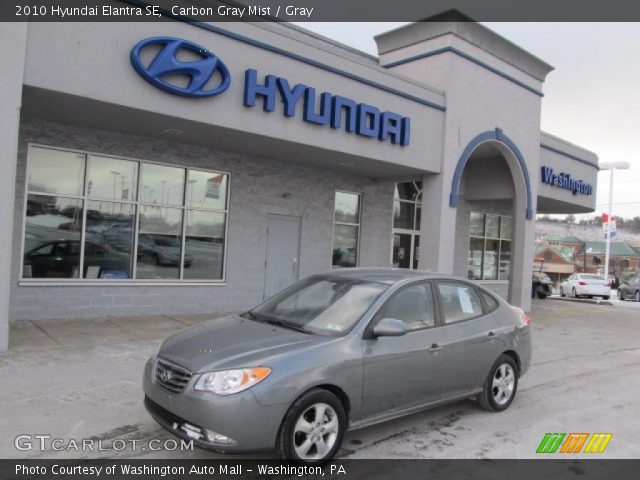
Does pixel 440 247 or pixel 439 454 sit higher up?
pixel 440 247

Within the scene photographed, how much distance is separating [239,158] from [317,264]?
336 cm

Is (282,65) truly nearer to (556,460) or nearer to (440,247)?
(440,247)

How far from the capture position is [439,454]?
4.71m

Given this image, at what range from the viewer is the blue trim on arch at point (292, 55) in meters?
8.49

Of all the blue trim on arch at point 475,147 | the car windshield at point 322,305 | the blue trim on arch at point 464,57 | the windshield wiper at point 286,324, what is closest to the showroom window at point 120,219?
the blue trim on arch at point 475,147

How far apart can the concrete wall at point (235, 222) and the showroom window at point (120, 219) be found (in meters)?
0.21

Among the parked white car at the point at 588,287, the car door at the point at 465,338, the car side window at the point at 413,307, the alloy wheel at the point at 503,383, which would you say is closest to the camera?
the car side window at the point at 413,307

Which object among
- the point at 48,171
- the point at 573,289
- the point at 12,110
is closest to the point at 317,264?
the point at 48,171

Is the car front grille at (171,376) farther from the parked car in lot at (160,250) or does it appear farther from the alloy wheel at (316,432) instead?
the parked car in lot at (160,250)

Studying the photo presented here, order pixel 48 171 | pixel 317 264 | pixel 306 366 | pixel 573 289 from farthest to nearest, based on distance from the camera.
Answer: pixel 573 289 < pixel 317 264 < pixel 48 171 < pixel 306 366

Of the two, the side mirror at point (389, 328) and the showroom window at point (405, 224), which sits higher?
the showroom window at point (405, 224)

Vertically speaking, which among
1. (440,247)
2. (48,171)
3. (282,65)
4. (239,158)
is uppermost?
(282,65)

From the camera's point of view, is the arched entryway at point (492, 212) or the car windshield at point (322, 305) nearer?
the car windshield at point (322, 305)

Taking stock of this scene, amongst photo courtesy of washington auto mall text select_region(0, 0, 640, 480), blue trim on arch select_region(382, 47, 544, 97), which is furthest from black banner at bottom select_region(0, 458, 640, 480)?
blue trim on arch select_region(382, 47, 544, 97)
